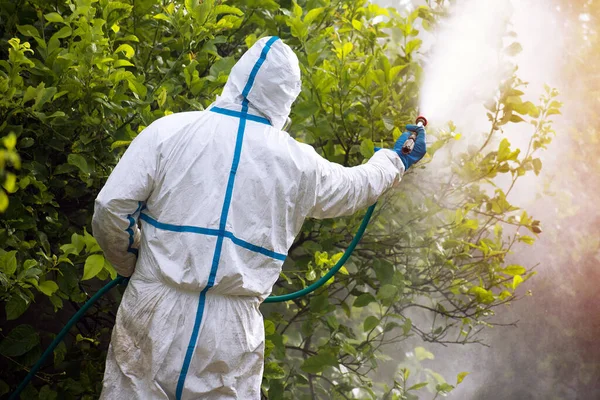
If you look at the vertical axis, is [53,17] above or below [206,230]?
above

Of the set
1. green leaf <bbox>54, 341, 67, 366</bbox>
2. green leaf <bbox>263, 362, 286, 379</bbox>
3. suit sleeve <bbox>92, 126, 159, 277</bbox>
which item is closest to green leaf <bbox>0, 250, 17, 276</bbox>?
suit sleeve <bbox>92, 126, 159, 277</bbox>

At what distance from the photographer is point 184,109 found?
2.62 meters

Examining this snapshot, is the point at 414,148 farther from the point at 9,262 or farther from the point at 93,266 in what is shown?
the point at 9,262

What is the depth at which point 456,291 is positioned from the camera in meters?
2.98

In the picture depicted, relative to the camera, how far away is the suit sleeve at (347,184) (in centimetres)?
209

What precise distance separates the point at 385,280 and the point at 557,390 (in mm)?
2118

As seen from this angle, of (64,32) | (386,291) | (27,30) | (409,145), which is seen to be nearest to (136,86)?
(64,32)

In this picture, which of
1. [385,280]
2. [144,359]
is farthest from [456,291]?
[144,359]

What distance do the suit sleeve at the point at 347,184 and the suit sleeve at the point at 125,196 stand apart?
448mm

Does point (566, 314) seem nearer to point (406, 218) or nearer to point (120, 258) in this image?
point (406, 218)

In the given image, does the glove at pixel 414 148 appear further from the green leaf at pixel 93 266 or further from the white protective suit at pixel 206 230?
the green leaf at pixel 93 266

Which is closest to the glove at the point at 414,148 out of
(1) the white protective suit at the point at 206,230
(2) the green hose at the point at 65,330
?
(1) the white protective suit at the point at 206,230

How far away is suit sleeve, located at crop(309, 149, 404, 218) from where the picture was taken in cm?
209

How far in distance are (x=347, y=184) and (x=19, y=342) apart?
3.75ft
